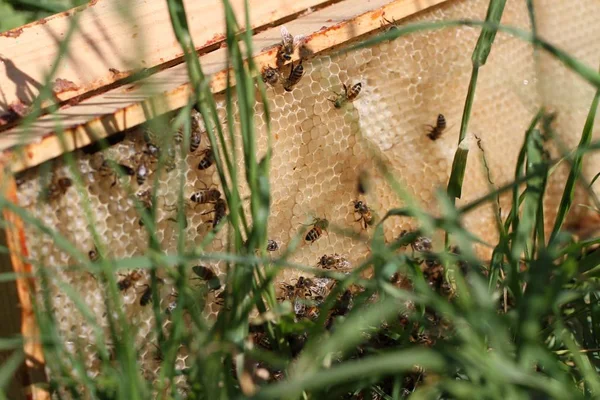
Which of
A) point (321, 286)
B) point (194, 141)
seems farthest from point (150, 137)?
point (321, 286)

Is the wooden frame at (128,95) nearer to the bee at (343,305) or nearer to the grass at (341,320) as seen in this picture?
the grass at (341,320)

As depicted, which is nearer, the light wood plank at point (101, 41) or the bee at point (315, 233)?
the bee at point (315, 233)

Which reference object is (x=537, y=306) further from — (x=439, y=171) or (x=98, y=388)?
(x=439, y=171)

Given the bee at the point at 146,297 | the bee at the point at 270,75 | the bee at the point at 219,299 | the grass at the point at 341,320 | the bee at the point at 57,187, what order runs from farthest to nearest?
1. the bee at the point at 270,75
2. the bee at the point at 219,299
3. the bee at the point at 146,297
4. the bee at the point at 57,187
5. the grass at the point at 341,320

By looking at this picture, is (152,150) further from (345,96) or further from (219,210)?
(345,96)

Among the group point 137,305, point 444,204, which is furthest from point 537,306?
point 137,305

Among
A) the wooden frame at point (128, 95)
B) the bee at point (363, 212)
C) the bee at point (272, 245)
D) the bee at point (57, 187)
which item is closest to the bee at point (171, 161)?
the wooden frame at point (128, 95)
